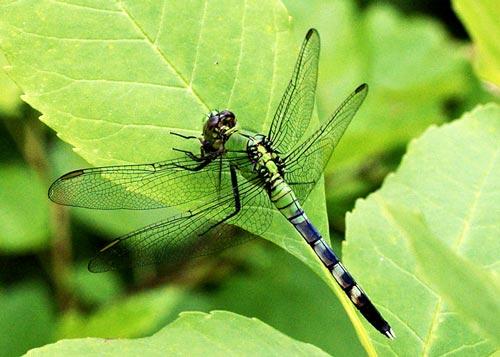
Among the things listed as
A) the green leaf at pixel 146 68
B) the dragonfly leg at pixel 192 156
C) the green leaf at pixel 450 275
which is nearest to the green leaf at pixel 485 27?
the green leaf at pixel 146 68

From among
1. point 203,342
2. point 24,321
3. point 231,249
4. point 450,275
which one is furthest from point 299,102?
point 24,321

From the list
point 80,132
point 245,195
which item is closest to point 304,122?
point 245,195

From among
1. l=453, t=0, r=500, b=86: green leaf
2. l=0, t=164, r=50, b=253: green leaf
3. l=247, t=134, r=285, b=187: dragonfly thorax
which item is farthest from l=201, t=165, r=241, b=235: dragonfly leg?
l=0, t=164, r=50, b=253: green leaf

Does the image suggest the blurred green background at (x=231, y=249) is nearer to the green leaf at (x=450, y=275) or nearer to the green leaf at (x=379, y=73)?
the green leaf at (x=379, y=73)

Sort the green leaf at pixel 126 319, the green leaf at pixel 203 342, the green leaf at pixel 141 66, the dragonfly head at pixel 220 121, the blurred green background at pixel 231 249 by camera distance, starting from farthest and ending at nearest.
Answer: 1. the blurred green background at pixel 231 249
2. the green leaf at pixel 126 319
3. the dragonfly head at pixel 220 121
4. the green leaf at pixel 141 66
5. the green leaf at pixel 203 342

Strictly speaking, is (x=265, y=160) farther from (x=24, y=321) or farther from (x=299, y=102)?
(x=24, y=321)

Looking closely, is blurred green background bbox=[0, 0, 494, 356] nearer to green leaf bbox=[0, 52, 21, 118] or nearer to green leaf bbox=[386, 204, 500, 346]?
green leaf bbox=[0, 52, 21, 118]
